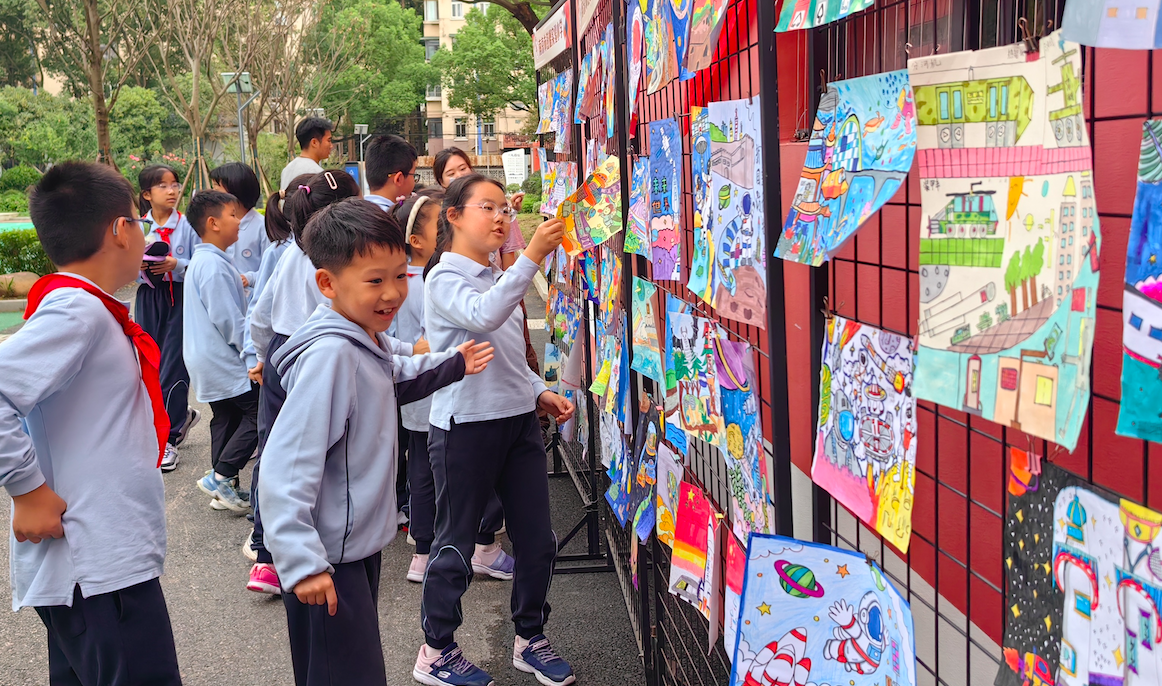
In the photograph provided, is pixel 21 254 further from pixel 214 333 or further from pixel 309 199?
pixel 309 199

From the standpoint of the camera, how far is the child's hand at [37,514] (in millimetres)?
2367

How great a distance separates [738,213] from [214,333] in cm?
443

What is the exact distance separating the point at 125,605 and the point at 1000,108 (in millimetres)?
2412

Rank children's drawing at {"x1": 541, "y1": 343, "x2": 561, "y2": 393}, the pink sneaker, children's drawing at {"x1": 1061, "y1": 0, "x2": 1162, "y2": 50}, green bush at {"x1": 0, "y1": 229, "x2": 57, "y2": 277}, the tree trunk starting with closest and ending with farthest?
children's drawing at {"x1": 1061, "y1": 0, "x2": 1162, "y2": 50}, the pink sneaker, children's drawing at {"x1": 541, "y1": 343, "x2": 561, "y2": 393}, the tree trunk, green bush at {"x1": 0, "y1": 229, "x2": 57, "y2": 277}

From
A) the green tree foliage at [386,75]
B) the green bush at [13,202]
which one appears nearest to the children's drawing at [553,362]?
the green bush at [13,202]

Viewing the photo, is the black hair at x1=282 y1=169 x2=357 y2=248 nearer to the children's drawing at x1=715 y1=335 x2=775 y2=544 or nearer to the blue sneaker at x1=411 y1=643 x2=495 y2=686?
the blue sneaker at x1=411 y1=643 x2=495 y2=686

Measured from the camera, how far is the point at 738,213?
1.80 meters

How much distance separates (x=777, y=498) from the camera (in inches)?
66.2

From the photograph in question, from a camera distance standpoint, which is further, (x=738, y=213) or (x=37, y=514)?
(x=37, y=514)

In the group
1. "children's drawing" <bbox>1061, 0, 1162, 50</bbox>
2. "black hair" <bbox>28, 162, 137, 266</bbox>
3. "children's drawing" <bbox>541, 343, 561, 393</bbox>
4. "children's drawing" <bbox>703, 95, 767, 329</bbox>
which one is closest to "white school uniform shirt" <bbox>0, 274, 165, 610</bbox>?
"black hair" <bbox>28, 162, 137, 266</bbox>

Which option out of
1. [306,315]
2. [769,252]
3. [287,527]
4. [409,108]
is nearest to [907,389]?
[769,252]

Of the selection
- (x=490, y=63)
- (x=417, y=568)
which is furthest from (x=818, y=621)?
(x=490, y=63)

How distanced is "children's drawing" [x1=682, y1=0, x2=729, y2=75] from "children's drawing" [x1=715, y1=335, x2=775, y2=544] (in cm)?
55

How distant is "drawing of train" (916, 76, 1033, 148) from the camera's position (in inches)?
39.7
